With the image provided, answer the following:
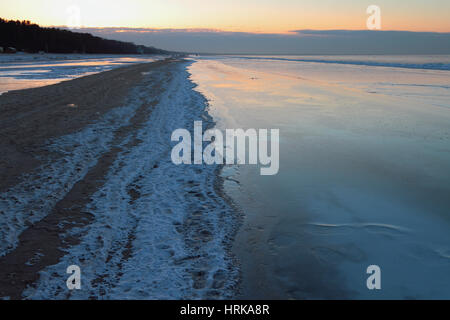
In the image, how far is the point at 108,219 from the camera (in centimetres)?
454

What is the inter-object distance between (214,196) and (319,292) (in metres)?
2.65

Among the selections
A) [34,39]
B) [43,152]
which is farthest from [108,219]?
[34,39]

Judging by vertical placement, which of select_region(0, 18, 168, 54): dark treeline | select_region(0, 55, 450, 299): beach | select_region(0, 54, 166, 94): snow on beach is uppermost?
select_region(0, 18, 168, 54): dark treeline

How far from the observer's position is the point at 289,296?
3.16m

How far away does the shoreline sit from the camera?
129 inches

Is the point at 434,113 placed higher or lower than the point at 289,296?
higher

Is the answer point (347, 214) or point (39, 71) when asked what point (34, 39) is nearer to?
point (39, 71)

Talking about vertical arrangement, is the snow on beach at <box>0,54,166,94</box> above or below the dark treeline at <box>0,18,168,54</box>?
below

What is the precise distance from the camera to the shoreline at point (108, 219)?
328 cm

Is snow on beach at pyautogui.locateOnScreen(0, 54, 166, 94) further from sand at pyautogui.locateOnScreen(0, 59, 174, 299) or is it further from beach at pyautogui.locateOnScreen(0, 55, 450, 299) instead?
beach at pyautogui.locateOnScreen(0, 55, 450, 299)

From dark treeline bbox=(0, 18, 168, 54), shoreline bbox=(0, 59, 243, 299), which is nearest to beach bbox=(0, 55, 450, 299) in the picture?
shoreline bbox=(0, 59, 243, 299)

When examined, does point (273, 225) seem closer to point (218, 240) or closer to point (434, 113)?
point (218, 240)
